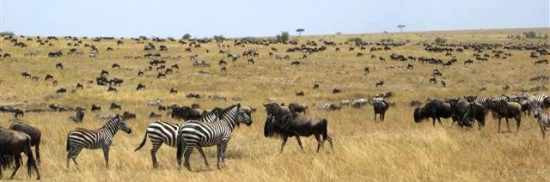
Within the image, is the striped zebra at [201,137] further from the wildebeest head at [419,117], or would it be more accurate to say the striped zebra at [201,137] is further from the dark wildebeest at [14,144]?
the wildebeest head at [419,117]

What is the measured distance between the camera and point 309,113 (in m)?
32.1

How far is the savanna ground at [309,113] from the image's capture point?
13.2 metres

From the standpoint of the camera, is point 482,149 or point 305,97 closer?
point 482,149

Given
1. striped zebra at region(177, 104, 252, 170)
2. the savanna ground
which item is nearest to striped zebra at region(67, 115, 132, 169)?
the savanna ground

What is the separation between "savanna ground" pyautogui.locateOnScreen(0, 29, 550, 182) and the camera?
13.2 m

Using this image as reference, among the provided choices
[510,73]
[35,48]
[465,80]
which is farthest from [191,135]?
[35,48]

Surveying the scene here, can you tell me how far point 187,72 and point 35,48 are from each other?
76.1ft

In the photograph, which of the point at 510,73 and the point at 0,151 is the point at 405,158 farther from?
the point at 510,73

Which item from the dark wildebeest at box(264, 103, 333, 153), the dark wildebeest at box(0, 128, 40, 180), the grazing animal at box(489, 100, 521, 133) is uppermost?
the dark wildebeest at box(0, 128, 40, 180)

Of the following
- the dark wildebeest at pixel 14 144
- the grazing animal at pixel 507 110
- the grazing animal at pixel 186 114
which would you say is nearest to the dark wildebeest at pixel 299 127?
the dark wildebeest at pixel 14 144

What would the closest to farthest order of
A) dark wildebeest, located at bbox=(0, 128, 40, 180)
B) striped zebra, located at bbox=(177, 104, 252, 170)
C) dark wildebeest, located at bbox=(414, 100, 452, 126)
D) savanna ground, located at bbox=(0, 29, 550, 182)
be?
savanna ground, located at bbox=(0, 29, 550, 182) → dark wildebeest, located at bbox=(0, 128, 40, 180) → striped zebra, located at bbox=(177, 104, 252, 170) → dark wildebeest, located at bbox=(414, 100, 452, 126)

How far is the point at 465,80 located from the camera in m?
51.4

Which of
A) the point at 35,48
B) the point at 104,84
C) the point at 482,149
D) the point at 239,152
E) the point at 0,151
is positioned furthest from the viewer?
the point at 35,48

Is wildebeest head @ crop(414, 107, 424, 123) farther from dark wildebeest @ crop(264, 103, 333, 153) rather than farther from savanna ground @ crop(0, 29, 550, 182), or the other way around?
dark wildebeest @ crop(264, 103, 333, 153)
